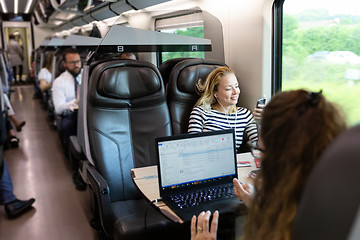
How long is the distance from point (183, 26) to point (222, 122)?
110cm

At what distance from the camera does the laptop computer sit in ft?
5.60

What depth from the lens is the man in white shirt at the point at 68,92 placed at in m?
4.23

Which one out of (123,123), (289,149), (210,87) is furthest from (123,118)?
(289,149)

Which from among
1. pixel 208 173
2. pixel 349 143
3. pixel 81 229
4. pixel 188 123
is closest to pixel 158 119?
pixel 188 123

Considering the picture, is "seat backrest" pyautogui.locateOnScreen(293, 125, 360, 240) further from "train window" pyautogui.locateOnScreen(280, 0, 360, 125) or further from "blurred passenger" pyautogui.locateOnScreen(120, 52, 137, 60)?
"blurred passenger" pyautogui.locateOnScreen(120, 52, 137, 60)

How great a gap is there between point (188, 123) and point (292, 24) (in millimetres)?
1033

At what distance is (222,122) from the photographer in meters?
2.75

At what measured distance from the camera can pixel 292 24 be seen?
2619mm

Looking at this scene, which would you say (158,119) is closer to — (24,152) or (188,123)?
(188,123)

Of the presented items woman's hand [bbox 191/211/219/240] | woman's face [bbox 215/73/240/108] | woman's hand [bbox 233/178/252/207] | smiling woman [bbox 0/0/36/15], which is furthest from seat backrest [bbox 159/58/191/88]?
smiling woman [bbox 0/0/36/15]

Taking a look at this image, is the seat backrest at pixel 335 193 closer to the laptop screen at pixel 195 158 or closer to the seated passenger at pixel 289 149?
the seated passenger at pixel 289 149

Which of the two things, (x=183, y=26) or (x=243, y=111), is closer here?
(x=243, y=111)

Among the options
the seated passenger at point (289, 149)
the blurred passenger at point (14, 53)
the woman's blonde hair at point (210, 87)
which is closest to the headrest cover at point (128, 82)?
the woman's blonde hair at point (210, 87)

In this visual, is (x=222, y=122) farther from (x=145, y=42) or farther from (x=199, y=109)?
(x=145, y=42)
